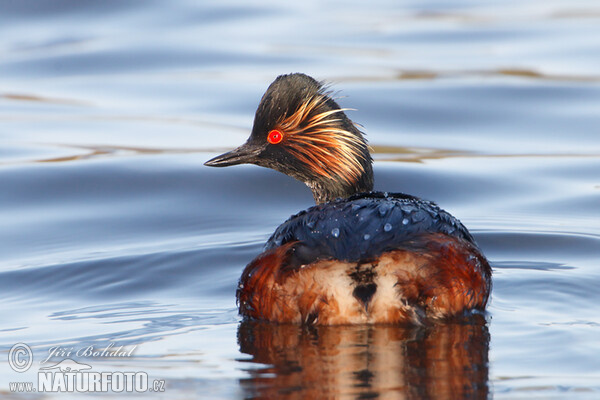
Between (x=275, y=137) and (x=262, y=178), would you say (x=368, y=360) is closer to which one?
(x=275, y=137)

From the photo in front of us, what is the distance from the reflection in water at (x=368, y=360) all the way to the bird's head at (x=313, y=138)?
4.90 ft

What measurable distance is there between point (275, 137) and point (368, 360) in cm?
243

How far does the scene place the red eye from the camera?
702cm

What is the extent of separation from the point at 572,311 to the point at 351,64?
8.72m

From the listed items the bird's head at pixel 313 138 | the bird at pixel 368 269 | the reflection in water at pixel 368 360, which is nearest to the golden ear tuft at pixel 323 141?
the bird's head at pixel 313 138

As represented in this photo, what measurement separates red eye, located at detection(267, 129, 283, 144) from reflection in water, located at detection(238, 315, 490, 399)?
63.4 inches

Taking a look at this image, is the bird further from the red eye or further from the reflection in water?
the red eye

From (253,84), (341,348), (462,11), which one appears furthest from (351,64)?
(341,348)

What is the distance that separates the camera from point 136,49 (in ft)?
50.7

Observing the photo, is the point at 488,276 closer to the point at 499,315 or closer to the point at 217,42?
the point at 499,315

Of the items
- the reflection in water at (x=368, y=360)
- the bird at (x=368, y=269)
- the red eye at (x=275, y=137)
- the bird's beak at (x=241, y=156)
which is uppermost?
the red eye at (x=275, y=137)

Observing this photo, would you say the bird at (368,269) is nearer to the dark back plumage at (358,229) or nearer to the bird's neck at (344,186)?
the dark back plumage at (358,229)

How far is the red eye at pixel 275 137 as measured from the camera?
7016 mm

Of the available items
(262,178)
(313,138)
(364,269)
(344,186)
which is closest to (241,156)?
(313,138)
